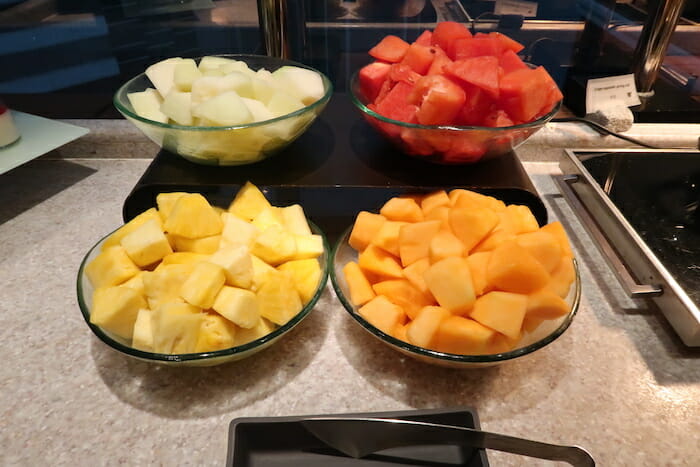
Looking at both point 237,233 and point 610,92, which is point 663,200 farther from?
point 237,233

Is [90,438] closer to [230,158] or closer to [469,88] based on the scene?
[230,158]

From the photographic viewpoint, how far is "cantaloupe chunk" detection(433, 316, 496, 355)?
1.76 ft

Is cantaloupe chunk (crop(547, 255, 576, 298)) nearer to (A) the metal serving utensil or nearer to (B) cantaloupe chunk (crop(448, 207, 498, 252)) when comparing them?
(B) cantaloupe chunk (crop(448, 207, 498, 252))

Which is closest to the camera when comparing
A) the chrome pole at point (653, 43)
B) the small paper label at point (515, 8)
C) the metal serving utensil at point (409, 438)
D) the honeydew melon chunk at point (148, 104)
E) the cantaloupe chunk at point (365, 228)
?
the metal serving utensil at point (409, 438)

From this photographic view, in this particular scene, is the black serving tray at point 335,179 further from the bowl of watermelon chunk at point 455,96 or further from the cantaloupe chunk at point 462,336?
the cantaloupe chunk at point 462,336

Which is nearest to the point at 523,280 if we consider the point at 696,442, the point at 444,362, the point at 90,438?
the point at 444,362

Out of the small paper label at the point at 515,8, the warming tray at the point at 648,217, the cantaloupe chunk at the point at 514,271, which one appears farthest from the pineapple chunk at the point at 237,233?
the small paper label at the point at 515,8

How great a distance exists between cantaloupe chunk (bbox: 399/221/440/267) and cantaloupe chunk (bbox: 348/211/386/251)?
0.20ft

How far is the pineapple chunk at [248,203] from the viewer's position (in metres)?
0.72

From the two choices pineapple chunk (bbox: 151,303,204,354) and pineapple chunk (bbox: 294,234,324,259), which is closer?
pineapple chunk (bbox: 151,303,204,354)

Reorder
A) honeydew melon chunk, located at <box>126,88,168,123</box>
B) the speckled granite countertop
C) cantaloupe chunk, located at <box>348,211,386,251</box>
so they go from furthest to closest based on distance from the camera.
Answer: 1. honeydew melon chunk, located at <box>126,88,168,123</box>
2. cantaloupe chunk, located at <box>348,211,386,251</box>
3. the speckled granite countertop

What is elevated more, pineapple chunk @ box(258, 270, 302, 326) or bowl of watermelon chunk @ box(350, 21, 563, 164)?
bowl of watermelon chunk @ box(350, 21, 563, 164)

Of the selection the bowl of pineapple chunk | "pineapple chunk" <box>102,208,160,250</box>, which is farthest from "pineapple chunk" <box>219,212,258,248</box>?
"pineapple chunk" <box>102,208,160,250</box>

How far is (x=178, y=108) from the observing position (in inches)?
28.8
